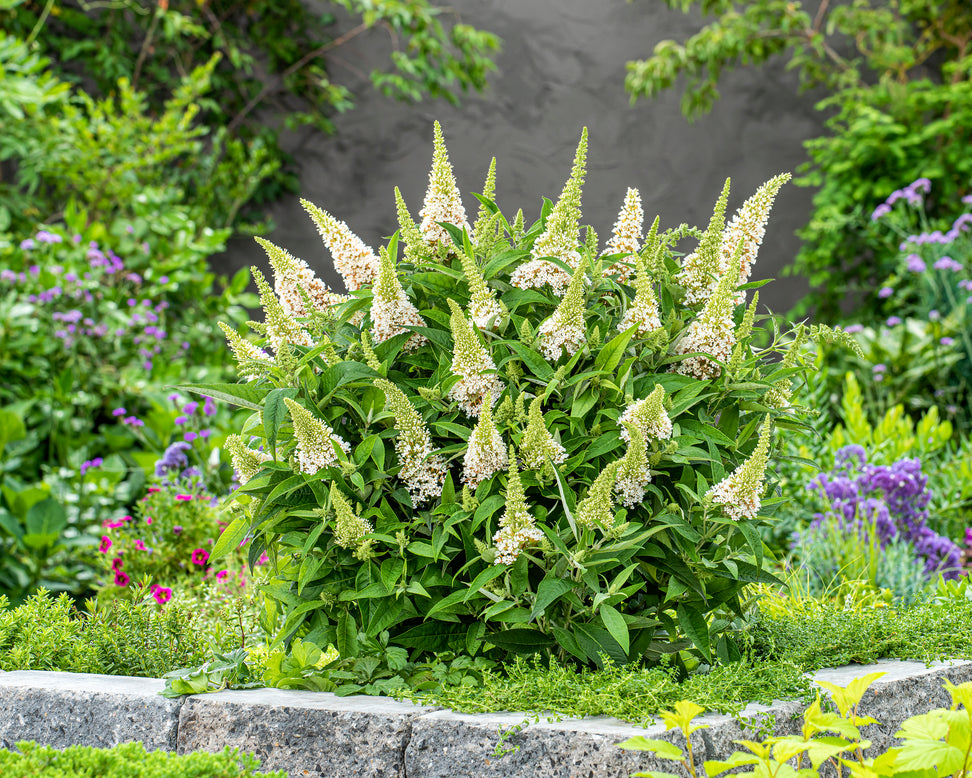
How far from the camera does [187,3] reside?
5.67 m

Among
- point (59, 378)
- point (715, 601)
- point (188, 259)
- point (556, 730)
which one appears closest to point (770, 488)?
point (715, 601)

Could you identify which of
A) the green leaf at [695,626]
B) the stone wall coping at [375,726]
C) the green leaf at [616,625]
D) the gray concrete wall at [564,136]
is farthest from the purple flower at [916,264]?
the green leaf at [616,625]

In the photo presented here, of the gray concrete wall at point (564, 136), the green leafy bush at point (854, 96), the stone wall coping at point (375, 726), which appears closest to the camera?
the stone wall coping at point (375, 726)

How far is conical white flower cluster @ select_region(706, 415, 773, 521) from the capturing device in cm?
147

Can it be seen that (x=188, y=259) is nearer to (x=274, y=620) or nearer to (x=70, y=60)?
(x=70, y=60)

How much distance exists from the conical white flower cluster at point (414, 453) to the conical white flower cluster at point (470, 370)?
0.10 m

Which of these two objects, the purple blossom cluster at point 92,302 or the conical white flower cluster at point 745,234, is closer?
the conical white flower cluster at point 745,234

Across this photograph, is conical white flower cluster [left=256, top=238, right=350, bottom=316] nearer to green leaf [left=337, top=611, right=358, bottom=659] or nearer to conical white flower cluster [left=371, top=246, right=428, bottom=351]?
conical white flower cluster [left=371, top=246, right=428, bottom=351]

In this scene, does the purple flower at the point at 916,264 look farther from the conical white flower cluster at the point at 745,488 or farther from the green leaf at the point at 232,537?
the green leaf at the point at 232,537

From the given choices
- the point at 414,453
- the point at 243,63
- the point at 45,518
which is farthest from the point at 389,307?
the point at 243,63

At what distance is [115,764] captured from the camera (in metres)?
1.24

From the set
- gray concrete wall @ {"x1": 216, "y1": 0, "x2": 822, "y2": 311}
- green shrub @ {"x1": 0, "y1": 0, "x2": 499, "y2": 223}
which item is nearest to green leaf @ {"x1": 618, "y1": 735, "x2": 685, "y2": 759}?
green shrub @ {"x1": 0, "y1": 0, "x2": 499, "y2": 223}

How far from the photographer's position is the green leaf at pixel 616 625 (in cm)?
142

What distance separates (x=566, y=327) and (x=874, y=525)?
2064 mm
